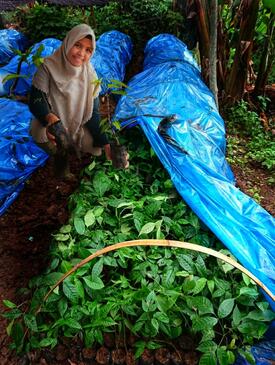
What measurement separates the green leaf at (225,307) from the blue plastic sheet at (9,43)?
4.48 metres

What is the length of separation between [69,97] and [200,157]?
1.04 meters

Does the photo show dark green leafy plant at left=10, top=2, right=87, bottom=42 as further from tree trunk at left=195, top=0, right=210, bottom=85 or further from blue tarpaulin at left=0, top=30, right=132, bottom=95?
tree trunk at left=195, top=0, right=210, bottom=85

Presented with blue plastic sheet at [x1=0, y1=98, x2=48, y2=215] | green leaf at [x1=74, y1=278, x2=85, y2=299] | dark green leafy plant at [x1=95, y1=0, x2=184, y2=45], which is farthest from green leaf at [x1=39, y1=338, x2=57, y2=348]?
dark green leafy plant at [x1=95, y1=0, x2=184, y2=45]

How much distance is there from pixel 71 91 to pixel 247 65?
3075mm

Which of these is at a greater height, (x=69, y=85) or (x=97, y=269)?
(x=69, y=85)

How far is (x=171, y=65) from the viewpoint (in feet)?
13.3

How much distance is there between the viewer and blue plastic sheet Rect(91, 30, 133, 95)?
451 centimetres

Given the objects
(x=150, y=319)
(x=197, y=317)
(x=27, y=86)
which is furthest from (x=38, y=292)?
(x=27, y=86)

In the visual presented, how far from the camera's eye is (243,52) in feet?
14.6

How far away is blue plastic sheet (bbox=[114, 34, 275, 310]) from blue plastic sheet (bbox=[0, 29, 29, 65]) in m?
2.28

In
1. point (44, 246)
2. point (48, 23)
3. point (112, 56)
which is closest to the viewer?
point (44, 246)

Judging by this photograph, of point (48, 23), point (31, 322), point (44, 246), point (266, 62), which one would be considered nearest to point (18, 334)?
point (31, 322)

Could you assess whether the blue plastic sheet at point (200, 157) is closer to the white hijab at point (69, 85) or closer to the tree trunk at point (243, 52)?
the white hijab at point (69, 85)

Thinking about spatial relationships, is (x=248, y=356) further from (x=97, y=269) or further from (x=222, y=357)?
(x=97, y=269)
